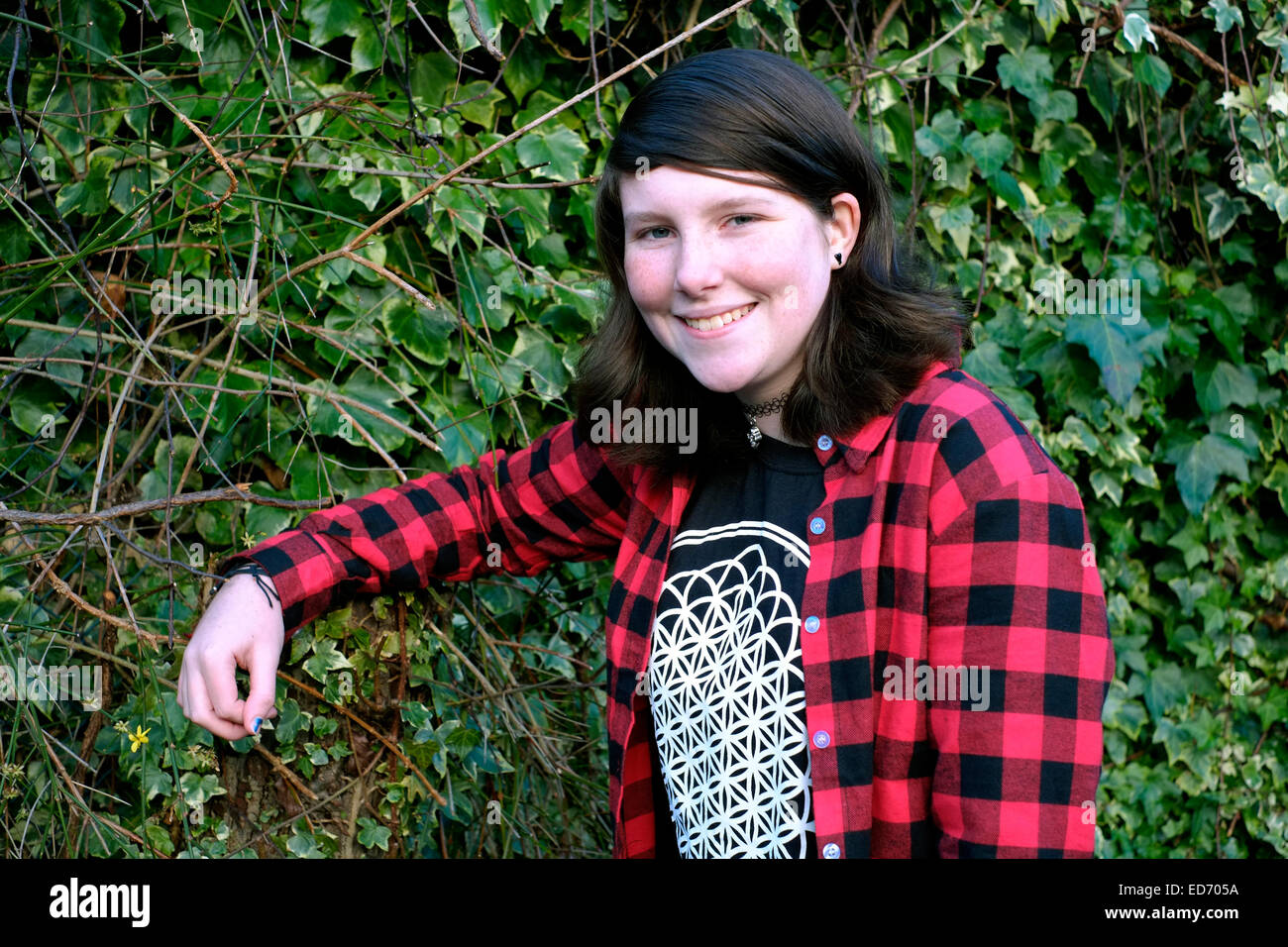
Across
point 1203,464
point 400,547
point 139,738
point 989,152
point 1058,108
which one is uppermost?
point 1058,108

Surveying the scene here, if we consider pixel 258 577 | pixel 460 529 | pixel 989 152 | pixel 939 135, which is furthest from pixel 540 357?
pixel 989 152

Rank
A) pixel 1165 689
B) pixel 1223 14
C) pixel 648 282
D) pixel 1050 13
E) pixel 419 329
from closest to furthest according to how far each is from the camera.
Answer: pixel 648 282 → pixel 419 329 → pixel 1050 13 → pixel 1223 14 → pixel 1165 689

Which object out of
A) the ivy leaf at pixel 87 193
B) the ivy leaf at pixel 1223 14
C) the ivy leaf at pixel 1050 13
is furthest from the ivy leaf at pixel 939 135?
the ivy leaf at pixel 87 193

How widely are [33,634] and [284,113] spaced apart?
0.94m

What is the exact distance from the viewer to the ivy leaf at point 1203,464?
104 inches

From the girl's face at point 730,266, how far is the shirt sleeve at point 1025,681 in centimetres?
34

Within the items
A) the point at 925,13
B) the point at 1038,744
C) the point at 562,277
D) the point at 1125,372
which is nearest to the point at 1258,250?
the point at 1125,372

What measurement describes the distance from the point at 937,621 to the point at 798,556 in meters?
0.19

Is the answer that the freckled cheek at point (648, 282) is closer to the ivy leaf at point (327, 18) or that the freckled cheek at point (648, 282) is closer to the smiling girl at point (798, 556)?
the smiling girl at point (798, 556)

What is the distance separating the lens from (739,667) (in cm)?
131

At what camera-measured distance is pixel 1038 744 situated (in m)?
1.13

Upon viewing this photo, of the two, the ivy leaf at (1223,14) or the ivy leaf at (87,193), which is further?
the ivy leaf at (1223,14)

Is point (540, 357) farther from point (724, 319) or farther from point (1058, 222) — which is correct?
point (1058, 222)

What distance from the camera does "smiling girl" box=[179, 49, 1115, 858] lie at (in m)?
1.15
